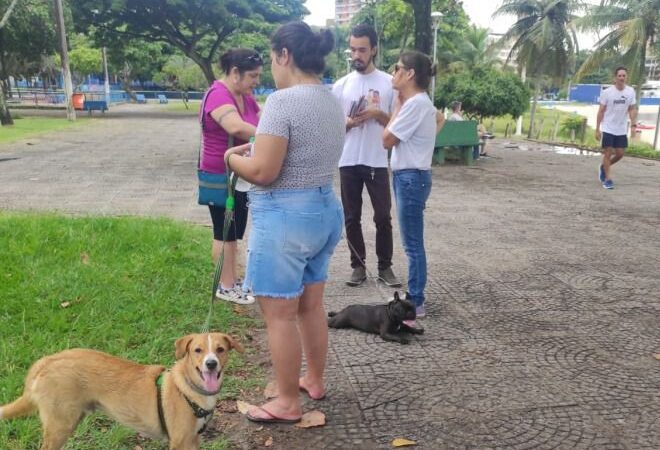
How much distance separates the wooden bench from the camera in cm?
1351

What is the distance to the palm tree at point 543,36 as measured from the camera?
3128 cm

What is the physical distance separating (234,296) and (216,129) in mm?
1294

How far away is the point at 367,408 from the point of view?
10.2ft

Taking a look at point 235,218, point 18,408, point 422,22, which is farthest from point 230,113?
point 422,22

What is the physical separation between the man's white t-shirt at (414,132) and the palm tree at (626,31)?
22173 millimetres

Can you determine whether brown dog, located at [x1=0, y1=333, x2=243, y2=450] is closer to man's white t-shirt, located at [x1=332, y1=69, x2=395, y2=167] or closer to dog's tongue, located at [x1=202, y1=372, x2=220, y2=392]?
dog's tongue, located at [x1=202, y1=372, x2=220, y2=392]

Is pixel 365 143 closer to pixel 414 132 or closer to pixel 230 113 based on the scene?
pixel 414 132

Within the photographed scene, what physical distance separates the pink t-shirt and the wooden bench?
31.8 ft

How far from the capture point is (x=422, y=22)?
1322cm

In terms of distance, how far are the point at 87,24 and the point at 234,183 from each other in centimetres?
3226

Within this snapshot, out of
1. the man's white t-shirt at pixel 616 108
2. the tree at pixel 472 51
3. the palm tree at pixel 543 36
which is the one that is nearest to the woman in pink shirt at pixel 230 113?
the man's white t-shirt at pixel 616 108

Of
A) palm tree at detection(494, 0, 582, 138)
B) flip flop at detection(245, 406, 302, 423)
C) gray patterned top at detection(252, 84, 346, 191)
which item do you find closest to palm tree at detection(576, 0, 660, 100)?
palm tree at detection(494, 0, 582, 138)

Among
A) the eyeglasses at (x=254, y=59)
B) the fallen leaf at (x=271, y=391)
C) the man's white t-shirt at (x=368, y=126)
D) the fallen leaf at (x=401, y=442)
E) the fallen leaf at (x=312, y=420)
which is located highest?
the eyeglasses at (x=254, y=59)

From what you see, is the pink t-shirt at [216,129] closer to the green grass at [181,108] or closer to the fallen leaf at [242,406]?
the fallen leaf at [242,406]
